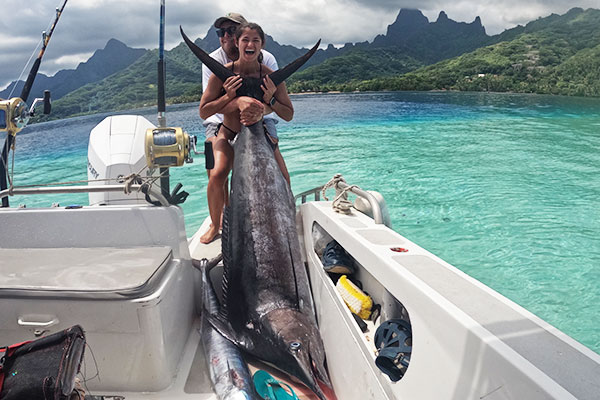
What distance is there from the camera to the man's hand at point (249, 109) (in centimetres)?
259

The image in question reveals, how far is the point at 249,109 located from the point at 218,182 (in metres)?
0.71

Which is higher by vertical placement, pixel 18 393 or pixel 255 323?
pixel 18 393

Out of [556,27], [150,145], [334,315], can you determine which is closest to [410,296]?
[334,315]

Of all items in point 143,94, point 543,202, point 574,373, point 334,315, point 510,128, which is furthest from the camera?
point 143,94

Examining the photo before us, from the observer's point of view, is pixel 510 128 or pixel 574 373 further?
pixel 510 128

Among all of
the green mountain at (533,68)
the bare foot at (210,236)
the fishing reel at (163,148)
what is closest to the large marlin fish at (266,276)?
the fishing reel at (163,148)

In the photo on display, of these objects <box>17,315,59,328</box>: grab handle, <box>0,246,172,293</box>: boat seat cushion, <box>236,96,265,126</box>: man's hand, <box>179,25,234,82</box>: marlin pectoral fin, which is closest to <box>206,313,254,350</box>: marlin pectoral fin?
<box>0,246,172,293</box>: boat seat cushion

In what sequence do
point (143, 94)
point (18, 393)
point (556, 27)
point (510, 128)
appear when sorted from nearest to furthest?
1. point (18, 393)
2. point (510, 128)
3. point (143, 94)
4. point (556, 27)

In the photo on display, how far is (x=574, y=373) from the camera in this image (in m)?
0.83

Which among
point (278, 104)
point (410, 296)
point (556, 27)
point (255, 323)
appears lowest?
point (255, 323)

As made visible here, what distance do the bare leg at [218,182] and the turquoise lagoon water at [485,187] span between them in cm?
274

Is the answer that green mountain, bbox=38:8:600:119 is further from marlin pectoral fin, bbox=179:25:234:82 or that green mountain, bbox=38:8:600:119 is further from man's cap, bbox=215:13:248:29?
marlin pectoral fin, bbox=179:25:234:82

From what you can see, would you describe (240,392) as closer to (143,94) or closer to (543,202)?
(543,202)

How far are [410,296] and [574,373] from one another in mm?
491
